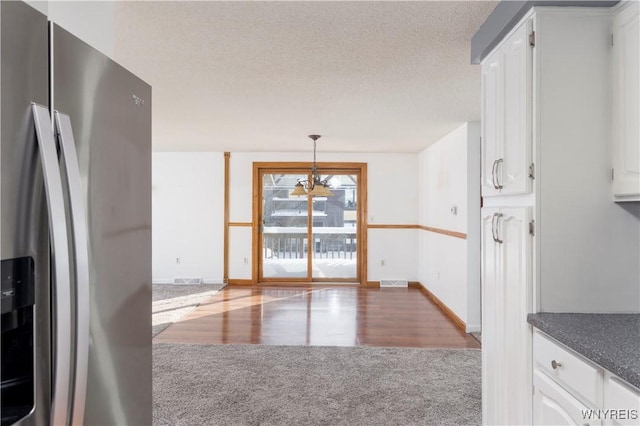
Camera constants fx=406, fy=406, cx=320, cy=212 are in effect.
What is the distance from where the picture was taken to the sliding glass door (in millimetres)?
7348

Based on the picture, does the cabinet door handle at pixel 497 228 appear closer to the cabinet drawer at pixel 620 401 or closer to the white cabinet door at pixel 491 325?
the white cabinet door at pixel 491 325

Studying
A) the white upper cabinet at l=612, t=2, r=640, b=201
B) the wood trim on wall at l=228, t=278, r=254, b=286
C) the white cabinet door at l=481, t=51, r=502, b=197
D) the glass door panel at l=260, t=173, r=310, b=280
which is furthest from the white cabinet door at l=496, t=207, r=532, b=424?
the wood trim on wall at l=228, t=278, r=254, b=286

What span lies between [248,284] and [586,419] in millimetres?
6314

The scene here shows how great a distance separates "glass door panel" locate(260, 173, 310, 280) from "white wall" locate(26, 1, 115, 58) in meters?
5.64

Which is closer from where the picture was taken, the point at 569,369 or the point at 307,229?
the point at 569,369

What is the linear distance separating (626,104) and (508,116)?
0.45 m

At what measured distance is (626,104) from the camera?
1.57 metres

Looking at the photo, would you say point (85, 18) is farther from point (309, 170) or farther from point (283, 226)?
point (283, 226)

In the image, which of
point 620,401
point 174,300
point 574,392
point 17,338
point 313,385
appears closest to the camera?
point 17,338

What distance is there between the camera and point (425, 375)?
3.31m

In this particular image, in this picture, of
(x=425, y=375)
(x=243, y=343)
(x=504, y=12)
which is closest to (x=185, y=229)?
(x=243, y=343)

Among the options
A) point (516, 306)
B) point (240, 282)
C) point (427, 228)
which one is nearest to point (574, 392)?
point (516, 306)

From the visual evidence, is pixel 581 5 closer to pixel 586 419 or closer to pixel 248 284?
pixel 586 419

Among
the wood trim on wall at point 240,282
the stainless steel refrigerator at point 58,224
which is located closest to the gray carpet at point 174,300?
the wood trim on wall at point 240,282
